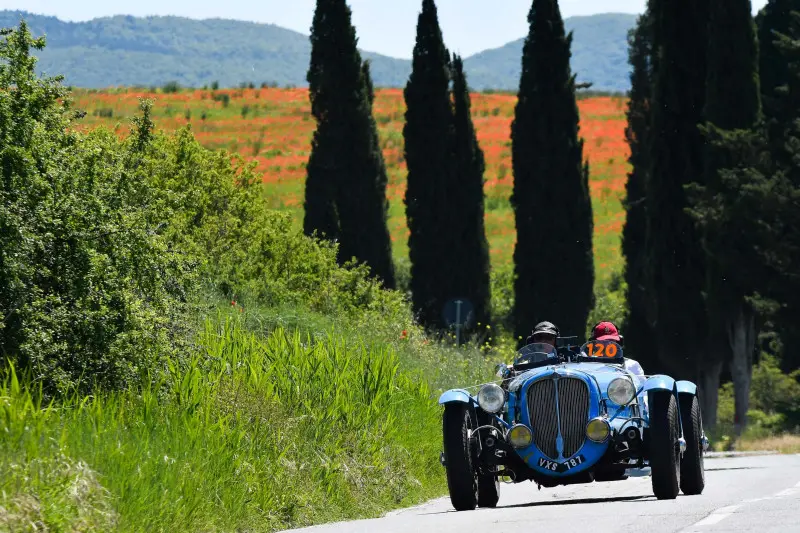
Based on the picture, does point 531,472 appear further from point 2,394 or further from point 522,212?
point 522,212

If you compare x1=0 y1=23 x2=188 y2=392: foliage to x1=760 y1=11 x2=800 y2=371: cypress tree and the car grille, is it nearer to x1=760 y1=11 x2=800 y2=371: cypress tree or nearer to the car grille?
the car grille

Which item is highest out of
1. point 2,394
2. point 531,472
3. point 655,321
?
point 2,394

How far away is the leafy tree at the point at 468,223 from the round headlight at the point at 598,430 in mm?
41425

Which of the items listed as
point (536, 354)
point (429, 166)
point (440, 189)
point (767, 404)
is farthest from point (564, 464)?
point (429, 166)

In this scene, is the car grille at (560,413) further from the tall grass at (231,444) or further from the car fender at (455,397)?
the tall grass at (231,444)

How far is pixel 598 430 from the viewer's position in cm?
1530

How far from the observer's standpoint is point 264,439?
583 inches

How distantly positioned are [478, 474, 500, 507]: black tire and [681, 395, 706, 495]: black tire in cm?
198

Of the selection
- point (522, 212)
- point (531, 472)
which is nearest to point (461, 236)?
point (522, 212)

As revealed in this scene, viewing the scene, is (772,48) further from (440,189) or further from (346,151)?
(346,151)

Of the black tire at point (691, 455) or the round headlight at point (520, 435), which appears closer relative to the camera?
the round headlight at point (520, 435)

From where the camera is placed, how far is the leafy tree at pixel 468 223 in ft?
187

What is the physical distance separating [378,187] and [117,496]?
151ft

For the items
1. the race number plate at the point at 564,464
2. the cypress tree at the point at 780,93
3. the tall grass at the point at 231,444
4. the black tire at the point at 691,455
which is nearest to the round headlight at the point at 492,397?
the race number plate at the point at 564,464
